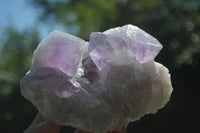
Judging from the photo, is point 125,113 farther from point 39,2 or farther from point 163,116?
point 39,2

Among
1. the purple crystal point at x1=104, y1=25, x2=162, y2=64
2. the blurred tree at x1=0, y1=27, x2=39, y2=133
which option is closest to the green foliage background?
the blurred tree at x1=0, y1=27, x2=39, y2=133

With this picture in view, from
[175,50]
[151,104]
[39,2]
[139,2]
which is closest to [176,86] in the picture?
[175,50]

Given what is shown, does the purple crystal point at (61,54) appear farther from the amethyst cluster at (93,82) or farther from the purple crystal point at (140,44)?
the purple crystal point at (140,44)

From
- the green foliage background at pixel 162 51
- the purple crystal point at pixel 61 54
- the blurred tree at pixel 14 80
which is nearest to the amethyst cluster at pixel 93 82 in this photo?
the purple crystal point at pixel 61 54

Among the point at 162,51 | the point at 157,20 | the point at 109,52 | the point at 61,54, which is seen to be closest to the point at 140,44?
the point at 109,52

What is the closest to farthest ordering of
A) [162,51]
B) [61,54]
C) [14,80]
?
[61,54], [162,51], [14,80]

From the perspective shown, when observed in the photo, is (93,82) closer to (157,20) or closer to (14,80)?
(157,20)
